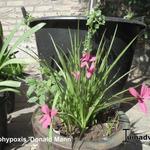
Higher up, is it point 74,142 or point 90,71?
point 90,71

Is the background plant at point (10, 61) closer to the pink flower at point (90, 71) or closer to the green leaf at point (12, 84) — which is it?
the green leaf at point (12, 84)

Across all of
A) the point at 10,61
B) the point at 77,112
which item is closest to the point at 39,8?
the point at 10,61

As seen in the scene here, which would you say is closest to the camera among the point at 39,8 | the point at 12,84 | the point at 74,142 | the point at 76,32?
the point at 74,142

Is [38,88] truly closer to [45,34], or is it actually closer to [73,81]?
[73,81]

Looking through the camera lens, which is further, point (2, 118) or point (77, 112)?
point (2, 118)

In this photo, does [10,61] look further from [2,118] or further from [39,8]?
[39,8]

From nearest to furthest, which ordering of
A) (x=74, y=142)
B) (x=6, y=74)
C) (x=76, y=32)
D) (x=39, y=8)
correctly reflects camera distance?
1. (x=74, y=142)
2. (x=76, y=32)
3. (x=6, y=74)
4. (x=39, y=8)

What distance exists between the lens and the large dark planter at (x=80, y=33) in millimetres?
3168

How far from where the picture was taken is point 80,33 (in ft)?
10.5

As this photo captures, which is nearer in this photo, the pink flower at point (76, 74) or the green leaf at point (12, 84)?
the pink flower at point (76, 74)

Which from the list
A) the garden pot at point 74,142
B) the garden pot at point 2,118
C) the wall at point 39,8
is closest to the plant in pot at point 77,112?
the garden pot at point 74,142

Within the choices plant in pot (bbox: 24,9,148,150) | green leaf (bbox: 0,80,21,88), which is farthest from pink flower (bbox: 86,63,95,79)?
green leaf (bbox: 0,80,21,88)

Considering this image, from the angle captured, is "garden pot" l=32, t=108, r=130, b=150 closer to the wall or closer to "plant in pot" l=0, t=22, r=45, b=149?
"plant in pot" l=0, t=22, r=45, b=149

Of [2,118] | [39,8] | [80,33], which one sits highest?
[39,8]
